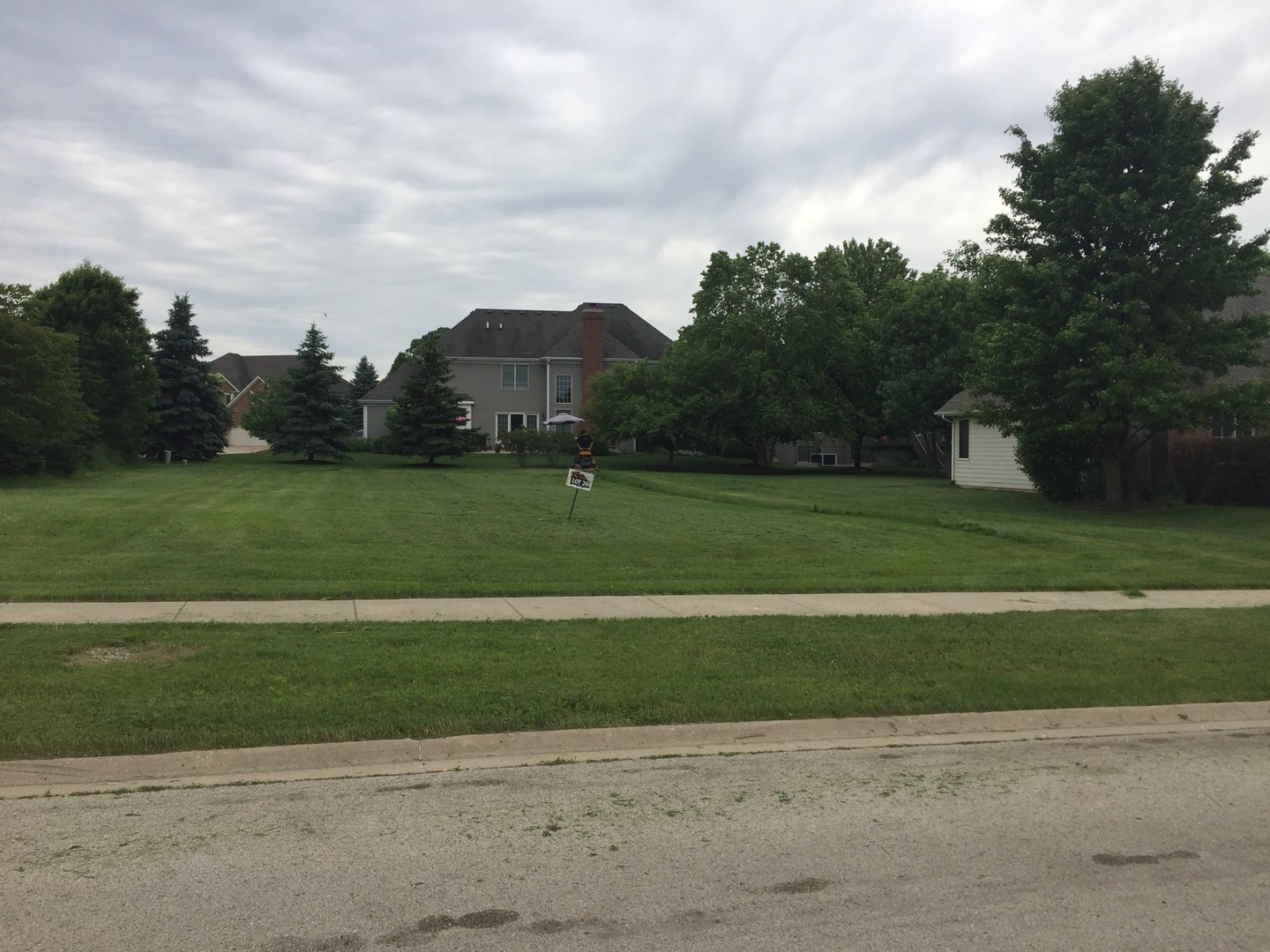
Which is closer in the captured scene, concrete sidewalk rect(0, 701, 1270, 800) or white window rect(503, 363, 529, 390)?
concrete sidewalk rect(0, 701, 1270, 800)

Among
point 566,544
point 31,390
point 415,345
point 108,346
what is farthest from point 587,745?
point 415,345

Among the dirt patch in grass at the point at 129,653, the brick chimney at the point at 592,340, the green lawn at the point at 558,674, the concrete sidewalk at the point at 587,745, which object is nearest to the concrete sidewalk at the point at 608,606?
the green lawn at the point at 558,674

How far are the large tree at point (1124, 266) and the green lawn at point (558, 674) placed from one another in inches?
537

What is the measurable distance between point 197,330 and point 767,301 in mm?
26754

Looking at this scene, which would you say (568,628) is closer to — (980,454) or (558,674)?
(558,674)

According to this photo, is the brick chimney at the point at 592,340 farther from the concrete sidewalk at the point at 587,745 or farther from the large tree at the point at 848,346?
the concrete sidewalk at the point at 587,745

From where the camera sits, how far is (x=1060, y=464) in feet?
89.5

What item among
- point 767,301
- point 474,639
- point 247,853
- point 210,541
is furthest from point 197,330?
point 247,853

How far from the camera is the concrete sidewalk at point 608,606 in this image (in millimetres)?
10180

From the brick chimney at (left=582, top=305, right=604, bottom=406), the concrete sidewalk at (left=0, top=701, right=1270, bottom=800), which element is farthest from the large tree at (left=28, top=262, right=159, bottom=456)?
the concrete sidewalk at (left=0, top=701, right=1270, bottom=800)

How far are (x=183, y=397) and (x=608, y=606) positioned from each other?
39.8 meters

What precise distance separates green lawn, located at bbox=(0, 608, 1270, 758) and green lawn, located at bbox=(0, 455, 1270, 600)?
8.33ft

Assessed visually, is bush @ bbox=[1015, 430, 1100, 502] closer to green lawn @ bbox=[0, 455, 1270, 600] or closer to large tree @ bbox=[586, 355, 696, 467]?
green lawn @ bbox=[0, 455, 1270, 600]

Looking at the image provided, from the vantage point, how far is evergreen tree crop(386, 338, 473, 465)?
148 ft
